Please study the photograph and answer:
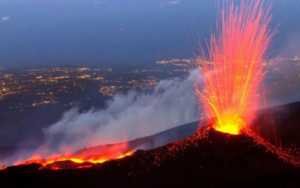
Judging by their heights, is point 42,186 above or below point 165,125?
above

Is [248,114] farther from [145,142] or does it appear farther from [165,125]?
[165,125]

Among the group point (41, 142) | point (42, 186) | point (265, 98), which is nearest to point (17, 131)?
point (41, 142)

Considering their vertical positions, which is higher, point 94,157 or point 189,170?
point 189,170

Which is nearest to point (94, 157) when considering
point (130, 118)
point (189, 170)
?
point (189, 170)

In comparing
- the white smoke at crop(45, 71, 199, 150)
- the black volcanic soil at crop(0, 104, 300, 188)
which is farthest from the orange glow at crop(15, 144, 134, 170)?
the white smoke at crop(45, 71, 199, 150)

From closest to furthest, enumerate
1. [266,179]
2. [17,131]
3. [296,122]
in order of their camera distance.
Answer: [266,179] → [296,122] → [17,131]

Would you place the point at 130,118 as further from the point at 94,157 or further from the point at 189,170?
the point at 189,170
